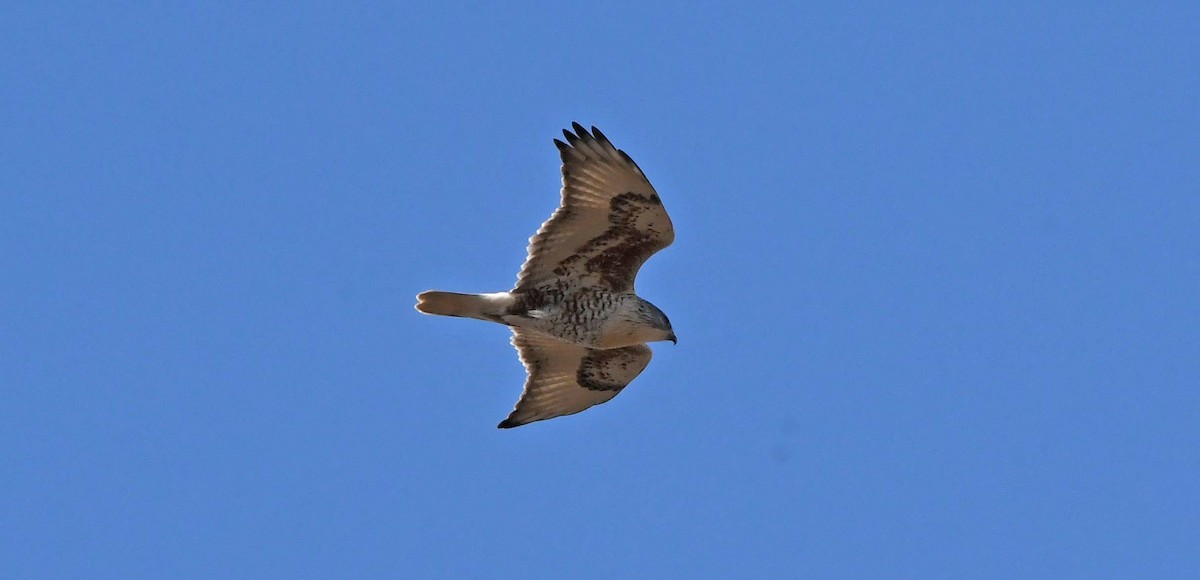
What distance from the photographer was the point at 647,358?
47.5 ft

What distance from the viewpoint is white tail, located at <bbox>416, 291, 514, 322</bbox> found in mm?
13383

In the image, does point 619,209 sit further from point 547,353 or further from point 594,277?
point 547,353

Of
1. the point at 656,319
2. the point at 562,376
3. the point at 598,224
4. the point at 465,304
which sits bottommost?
the point at 656,319

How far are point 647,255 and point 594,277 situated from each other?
18.9 inches

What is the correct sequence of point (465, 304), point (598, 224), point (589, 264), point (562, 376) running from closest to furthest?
point (598, 224) → point (465, 304) → point (589, 264) → point (562, 376)

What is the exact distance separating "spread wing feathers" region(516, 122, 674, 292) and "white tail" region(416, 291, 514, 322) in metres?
0.25

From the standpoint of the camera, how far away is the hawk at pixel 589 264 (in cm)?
1321

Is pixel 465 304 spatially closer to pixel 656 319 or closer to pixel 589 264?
pixel 589 264

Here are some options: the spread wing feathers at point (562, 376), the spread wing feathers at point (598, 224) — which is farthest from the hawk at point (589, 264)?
the spread wing feathers at point (562, 376)

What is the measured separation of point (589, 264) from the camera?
44.7 ft

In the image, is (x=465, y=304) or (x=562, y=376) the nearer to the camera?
(x=465, y=304)

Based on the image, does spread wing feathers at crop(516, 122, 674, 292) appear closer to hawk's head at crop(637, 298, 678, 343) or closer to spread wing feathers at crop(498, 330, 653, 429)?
hawk's head at crop(637, 298, 678, 343)

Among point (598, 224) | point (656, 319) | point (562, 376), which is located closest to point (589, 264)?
point (598, 224)

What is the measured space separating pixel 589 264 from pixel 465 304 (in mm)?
1075
